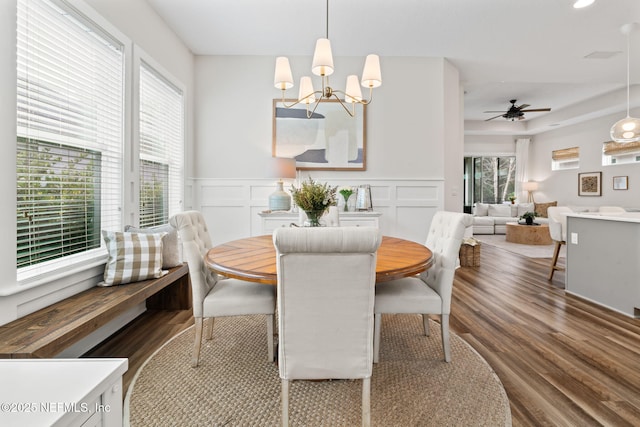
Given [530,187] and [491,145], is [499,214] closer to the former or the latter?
[530,187]

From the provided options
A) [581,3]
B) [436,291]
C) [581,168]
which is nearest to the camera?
[436,291]

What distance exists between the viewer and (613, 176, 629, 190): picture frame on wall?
628 cm

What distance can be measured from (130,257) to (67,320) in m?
0.68

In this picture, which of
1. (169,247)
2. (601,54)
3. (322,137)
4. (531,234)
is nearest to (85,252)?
(169,247)

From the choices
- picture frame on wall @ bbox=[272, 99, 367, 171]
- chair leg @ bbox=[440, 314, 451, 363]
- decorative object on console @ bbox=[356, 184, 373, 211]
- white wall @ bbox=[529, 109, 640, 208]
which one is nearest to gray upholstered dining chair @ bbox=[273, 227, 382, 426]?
chair leg @ bbox=[440, 314, 451, 363]

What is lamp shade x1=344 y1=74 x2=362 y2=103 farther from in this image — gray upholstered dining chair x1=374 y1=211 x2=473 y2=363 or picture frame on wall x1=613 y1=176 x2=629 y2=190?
picture frame on wall x1=613 y1=176 x2=629 y2=190

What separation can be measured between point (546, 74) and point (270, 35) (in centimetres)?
413

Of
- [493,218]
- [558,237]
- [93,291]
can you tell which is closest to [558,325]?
[558,237]

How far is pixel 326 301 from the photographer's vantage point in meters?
1.25

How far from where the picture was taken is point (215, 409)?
156cm

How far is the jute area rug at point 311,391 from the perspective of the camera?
150cm

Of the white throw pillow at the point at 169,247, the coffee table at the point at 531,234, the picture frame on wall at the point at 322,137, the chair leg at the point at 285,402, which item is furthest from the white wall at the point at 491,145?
the chair leg at the point at 285,402

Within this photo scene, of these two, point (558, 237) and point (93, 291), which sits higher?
point (558, 237)

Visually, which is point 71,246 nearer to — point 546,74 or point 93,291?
point 93,291
